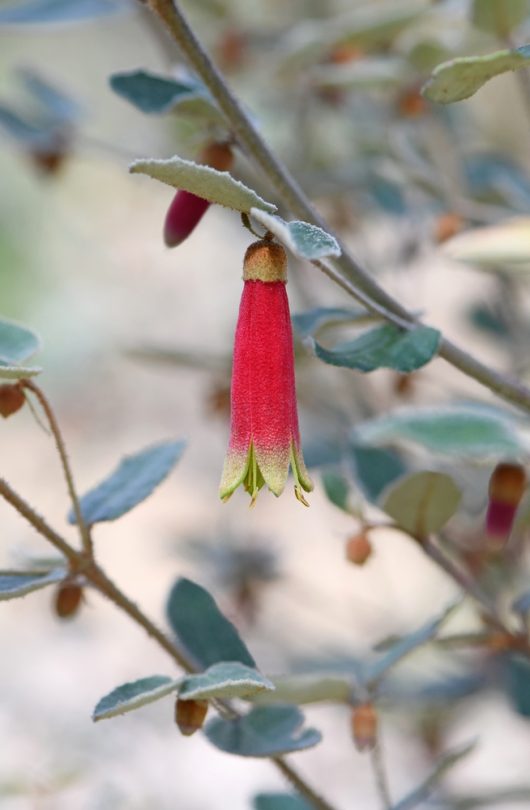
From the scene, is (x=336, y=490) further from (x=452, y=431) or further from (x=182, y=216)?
(x=182, y=216)

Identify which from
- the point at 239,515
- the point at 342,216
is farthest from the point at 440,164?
the point at 239,515

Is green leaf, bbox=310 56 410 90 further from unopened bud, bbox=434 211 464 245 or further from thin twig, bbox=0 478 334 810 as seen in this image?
thin twig, bbox=0 478 334 810

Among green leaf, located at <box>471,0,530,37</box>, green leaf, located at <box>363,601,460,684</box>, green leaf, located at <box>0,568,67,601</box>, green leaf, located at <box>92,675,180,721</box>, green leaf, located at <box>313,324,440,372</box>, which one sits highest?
green leaf, located at <box>471,0,530,37</box>

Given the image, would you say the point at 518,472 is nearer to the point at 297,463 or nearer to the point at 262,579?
the point at 297,463

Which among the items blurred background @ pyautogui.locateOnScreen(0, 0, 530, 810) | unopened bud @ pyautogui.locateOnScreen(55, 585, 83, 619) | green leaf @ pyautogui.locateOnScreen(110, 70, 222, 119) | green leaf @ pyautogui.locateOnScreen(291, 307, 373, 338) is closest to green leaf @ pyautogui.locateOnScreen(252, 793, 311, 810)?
blurred background @ pyautogui.locateOnScreen(0, 0, 530, 810)

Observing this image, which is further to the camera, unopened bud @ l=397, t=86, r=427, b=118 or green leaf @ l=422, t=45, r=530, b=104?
unopened bud @ l=397, t=86, r=427, b=118

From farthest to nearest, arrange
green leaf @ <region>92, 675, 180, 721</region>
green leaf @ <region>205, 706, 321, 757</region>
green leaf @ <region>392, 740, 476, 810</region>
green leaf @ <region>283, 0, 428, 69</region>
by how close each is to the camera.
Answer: green leaf @ <region>283, 0, 428, 69</region>
green leaf @ <region>392, 740, 476, 810</region>
green leaf @ <region>205, 706, 321, 757</region>
green leaf @ <region>92, 675, 180, 721</region>
